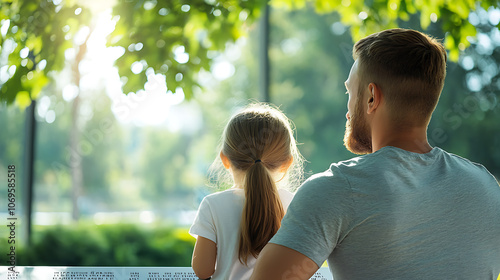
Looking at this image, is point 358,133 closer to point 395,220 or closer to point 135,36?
point 395,220

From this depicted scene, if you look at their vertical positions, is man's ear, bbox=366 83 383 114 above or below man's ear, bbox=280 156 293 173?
above

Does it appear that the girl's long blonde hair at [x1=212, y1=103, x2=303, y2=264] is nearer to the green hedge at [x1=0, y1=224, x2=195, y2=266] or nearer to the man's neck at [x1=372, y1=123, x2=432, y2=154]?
the man's neck at [x1=372, y1=123, x2=432, y2=154]

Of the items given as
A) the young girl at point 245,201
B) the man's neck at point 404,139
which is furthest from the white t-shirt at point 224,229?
the man's neck at point 404,139

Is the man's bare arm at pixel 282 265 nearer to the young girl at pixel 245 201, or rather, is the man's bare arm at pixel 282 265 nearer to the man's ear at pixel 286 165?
the young girl at pixel 245 201

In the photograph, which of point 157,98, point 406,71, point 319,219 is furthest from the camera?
point 157,98

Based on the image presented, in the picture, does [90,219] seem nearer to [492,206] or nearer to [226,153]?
[226,153]

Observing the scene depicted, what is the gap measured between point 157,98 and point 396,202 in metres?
4.84

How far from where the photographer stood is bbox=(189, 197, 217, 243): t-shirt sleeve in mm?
1562

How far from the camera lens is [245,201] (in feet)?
5.13

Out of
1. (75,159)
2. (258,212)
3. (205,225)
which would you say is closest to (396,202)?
(258,212)

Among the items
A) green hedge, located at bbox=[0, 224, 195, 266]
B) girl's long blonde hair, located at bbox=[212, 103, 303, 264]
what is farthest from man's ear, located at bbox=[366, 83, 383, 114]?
green hedge, located at bbox=[0, 224, 195, 266]

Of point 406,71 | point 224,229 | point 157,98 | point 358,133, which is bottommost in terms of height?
point 224,229

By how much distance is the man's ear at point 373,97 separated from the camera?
93cm

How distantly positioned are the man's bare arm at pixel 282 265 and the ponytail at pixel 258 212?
700 millimetres
